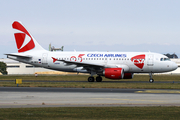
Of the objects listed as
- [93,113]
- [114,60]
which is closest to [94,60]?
[114,60]

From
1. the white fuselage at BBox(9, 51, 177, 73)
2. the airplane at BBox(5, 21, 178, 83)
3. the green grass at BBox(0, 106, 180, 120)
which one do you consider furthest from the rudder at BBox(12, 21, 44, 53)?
the green grass at BBox(0, 106, 180, 120)

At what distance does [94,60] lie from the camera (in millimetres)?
42062

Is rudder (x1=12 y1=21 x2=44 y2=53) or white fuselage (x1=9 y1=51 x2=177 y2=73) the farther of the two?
rudder (x1=12 y1=21 x2=44 y2=53)

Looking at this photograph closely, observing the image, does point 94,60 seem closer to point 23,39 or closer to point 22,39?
point 23,39

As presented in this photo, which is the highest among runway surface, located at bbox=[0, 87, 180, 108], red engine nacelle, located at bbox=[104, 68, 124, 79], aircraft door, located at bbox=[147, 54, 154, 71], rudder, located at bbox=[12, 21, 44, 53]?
rudder, located at bbox=[12, 21, 44, 53]

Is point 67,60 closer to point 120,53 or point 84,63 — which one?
point 84,63

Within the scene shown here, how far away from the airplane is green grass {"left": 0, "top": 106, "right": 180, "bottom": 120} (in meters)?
23.2

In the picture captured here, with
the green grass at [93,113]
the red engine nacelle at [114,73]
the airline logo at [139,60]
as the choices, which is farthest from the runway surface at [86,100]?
the airline logo at [139,60]

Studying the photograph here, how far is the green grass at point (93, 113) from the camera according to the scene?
496 inches

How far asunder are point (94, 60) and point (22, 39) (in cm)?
1253

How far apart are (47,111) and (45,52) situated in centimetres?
3108

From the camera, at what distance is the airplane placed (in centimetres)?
4003

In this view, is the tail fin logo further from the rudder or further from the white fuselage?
the white fuselage

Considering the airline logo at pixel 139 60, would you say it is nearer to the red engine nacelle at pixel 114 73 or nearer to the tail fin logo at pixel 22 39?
the red engine nacelle at pixel 114 73
